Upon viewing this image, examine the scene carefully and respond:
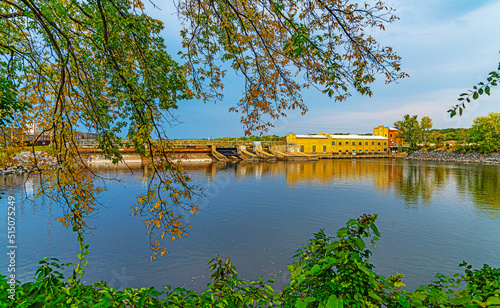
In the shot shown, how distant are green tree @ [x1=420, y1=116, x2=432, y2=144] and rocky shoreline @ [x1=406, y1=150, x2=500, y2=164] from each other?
17.5 feet

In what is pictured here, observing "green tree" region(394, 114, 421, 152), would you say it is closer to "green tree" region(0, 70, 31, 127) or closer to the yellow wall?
the yellow wall

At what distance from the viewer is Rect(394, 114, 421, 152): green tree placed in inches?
2968

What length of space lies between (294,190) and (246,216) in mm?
9147

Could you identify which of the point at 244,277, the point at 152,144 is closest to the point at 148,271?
the point at 244,277

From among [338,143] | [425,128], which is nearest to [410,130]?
[425,128]

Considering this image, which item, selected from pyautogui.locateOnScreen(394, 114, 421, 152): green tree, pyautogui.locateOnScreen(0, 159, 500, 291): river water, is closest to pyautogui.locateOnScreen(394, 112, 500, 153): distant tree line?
pyautogui.locateOnScreen(394, 114, 421, 152): green tree

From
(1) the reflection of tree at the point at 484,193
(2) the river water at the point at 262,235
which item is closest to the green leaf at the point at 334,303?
(2) the river water at the point at 262,235

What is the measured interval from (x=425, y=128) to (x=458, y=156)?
15795mm

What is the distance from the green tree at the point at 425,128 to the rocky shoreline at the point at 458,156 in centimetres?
533

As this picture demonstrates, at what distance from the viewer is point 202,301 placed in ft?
8.77

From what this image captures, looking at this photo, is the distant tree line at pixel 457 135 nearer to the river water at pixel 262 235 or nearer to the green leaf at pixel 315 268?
the river water at pixel 262 235

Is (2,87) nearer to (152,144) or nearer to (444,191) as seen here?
(152,144)

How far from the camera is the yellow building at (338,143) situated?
7014 cm

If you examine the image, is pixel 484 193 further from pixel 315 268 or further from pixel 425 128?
pixel 425 128
